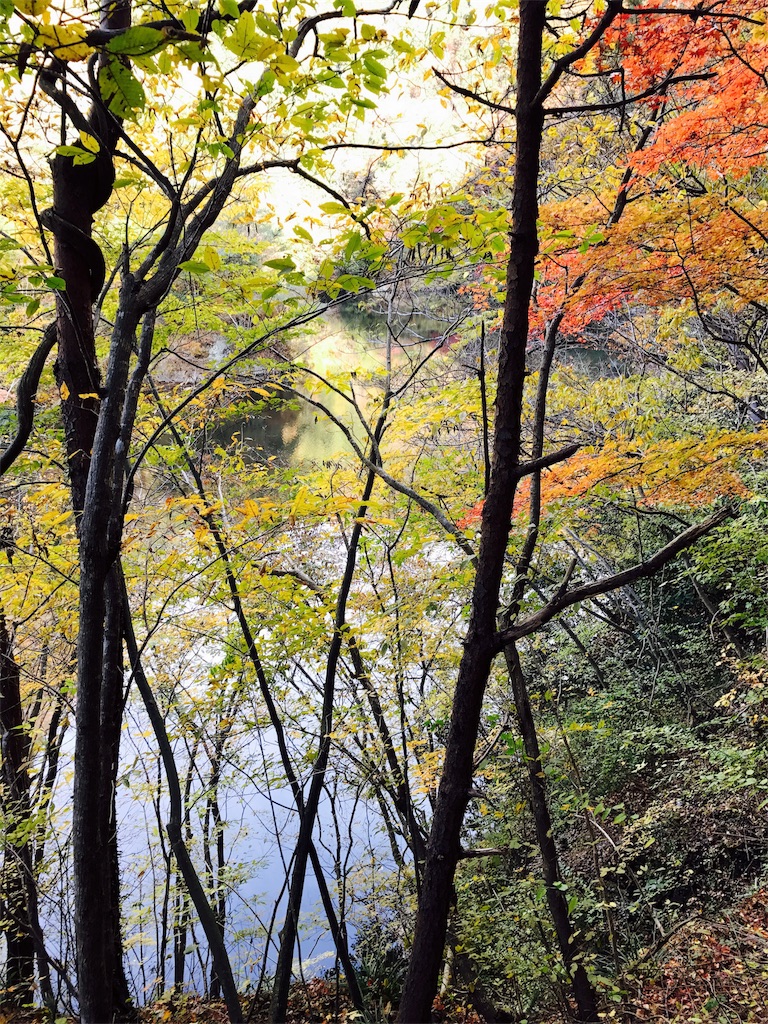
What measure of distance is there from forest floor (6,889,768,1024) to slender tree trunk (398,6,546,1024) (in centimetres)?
337

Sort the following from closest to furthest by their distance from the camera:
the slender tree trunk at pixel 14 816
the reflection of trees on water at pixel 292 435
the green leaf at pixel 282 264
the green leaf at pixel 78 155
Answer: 1. the green leaf at pixel 78 155
2. the green leaf at pixel 282 264
3. the slender tree trunk at pixel 14 816
4. the reflection of trees on water at pixel 292 435

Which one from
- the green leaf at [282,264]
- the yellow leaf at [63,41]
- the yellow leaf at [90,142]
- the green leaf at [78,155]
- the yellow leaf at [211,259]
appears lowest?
the green leaf at [282,264]

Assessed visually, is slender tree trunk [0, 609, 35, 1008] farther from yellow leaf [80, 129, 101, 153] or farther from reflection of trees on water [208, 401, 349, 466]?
reflection of trees on water [208, 401, 349, 466]

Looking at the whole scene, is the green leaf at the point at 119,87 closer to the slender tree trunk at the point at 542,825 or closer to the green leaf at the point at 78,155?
the green leaf at the point at 78,155

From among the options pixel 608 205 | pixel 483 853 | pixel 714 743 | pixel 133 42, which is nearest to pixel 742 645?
pixel 714 743

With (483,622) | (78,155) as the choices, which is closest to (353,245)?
(78,155)

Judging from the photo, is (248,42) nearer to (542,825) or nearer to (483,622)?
(483,622)

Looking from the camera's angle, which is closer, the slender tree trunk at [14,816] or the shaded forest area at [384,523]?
the shaded forest area at [384,523]

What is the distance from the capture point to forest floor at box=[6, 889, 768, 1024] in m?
4.10

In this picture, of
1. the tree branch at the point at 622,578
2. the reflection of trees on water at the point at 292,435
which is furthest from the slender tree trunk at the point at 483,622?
the reflection of trees on water at the point at 292,435

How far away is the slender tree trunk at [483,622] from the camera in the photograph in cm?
173

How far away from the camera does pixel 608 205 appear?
536 cm

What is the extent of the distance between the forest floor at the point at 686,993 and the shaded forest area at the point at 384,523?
0.04 metres

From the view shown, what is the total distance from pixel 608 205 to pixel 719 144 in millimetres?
880
